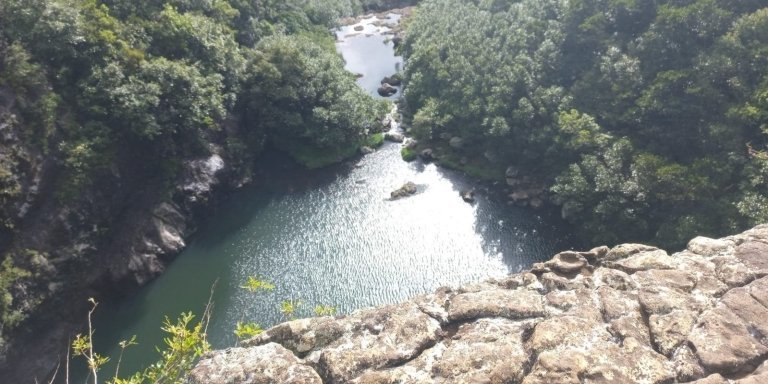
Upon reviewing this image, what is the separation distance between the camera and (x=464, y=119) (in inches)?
1977

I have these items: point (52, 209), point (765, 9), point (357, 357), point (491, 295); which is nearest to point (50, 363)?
point (52, 209)

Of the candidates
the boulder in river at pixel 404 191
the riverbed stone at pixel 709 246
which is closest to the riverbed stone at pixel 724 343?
the riverbed stone at pixel 709 246

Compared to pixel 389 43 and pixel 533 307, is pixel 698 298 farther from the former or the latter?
pixel 389 43

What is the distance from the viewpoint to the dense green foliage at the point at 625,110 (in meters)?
33.0

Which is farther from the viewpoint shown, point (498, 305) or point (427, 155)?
point (427, 155)

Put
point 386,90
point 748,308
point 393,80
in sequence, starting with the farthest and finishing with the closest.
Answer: point 393,80, point 386,90, point 748,308

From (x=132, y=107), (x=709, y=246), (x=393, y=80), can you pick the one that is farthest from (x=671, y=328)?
(x=393, y=80)

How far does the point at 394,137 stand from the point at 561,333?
45.8m

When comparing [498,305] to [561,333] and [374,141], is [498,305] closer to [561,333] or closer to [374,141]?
[561,333]

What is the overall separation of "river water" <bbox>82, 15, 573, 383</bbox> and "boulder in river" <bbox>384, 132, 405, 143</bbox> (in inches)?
181

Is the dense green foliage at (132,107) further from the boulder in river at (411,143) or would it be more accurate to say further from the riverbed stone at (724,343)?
the riverbed stone at (724,343)

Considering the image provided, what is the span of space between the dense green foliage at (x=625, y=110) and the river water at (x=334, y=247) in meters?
5.08

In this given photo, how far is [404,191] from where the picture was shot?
46875 mm

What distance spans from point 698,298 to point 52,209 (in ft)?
126
